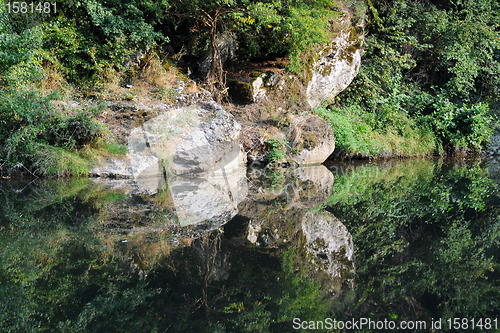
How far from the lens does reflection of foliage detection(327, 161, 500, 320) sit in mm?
2004

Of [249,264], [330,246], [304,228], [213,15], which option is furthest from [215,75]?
[249,264]

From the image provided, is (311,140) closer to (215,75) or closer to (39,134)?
(215,75)

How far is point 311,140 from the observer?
10.0 meters

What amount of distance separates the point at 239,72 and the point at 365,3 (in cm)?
592

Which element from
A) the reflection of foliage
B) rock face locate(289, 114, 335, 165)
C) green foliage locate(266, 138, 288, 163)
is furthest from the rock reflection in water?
rock face locate(289, 114, 335, 165)

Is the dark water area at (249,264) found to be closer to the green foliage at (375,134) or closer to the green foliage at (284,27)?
the green foliage at (284,27)

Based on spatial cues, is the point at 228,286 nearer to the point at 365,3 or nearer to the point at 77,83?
the point at 77,83

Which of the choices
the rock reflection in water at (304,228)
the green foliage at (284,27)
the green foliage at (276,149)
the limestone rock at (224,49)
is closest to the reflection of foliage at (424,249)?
the rock reflection in water at (304,228)

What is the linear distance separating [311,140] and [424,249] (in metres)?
7.33

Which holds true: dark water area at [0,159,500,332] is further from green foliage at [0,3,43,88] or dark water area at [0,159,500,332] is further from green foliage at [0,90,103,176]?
green foliage at [0,3,43,88]

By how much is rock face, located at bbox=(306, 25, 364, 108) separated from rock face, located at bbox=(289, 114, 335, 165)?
155 cm

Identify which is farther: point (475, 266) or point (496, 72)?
point (496, 72)

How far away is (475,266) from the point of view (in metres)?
2.47

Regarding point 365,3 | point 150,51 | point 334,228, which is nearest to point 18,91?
point 150,51
